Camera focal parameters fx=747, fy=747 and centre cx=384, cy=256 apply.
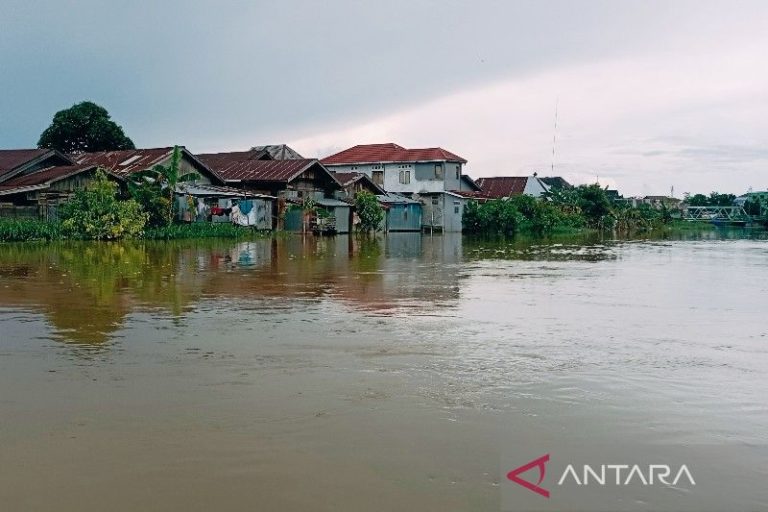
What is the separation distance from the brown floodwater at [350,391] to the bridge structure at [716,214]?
69.3 metres

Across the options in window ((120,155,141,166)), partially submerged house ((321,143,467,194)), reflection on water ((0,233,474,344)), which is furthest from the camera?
partially submerged house ((321,143,467,194))

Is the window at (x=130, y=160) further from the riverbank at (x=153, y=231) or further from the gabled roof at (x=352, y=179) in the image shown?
the gabled roof at (x=352, y=179)

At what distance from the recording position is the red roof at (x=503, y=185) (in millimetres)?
59000

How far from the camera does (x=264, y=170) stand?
130 feet

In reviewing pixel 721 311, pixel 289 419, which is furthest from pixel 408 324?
pixel 721 311

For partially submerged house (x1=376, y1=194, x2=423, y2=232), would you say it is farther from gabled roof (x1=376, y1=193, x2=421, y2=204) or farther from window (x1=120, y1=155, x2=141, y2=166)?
window (x1=120, y1=155, x2=141, y2=166)

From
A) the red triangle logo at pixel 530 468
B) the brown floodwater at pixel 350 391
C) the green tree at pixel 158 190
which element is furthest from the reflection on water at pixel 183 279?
the green tree at pixel 158 190

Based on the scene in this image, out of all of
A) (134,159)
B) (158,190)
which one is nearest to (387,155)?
(134,159)

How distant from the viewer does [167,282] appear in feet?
45.3

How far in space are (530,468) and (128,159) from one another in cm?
3663

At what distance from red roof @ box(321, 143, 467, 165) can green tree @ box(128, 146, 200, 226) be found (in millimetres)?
19892

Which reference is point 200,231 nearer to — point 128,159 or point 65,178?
point 65,178

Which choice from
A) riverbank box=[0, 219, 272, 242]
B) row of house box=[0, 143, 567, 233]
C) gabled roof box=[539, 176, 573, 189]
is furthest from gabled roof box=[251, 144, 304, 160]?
gabled roof box=[539, 176, 573, 189]

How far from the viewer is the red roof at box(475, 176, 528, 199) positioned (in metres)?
59.0
